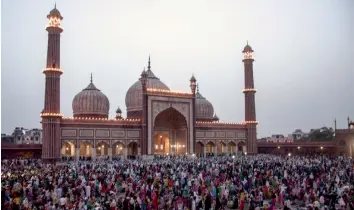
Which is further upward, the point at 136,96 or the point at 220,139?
the point at 136,96

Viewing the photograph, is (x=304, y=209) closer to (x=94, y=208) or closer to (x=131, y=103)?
(x=94, y=208)

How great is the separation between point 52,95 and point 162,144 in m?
14.9

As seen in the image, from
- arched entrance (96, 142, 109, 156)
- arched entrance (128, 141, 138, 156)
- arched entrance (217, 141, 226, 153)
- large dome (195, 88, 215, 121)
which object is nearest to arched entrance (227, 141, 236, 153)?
arched entrance (217, 141, 226, 153)

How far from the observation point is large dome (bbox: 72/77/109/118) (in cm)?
4062

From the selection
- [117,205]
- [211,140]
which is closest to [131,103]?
[211,140]

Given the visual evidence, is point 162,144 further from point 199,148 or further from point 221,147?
point 221,147

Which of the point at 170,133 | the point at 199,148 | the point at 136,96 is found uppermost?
the point at 136,96

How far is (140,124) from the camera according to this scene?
125 ft

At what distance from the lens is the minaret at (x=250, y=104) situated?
44.8 metres

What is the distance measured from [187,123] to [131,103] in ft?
23.0

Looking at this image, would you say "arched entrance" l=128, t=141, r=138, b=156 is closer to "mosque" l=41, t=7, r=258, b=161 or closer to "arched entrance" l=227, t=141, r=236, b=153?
"mosque" l=41, t=7, r=258, b=161

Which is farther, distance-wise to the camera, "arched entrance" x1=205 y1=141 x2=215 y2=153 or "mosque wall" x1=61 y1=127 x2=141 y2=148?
"arched entrance" x1=205 y1=141 x2=215 y2=153

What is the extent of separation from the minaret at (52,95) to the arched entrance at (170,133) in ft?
39.1

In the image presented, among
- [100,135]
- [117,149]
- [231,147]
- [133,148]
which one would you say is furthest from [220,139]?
[100,135]
